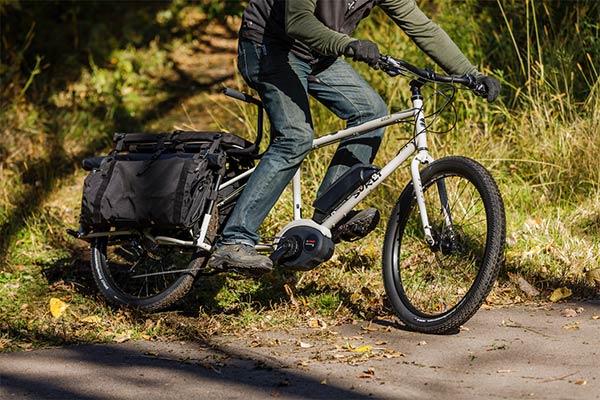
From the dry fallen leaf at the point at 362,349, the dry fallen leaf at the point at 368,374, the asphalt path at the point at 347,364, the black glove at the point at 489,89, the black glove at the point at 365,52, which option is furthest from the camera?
the black glove at the point at 489,89

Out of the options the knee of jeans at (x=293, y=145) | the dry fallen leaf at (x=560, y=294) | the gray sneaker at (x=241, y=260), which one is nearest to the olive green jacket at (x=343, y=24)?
the knee of jeans at (x=293, y=145)

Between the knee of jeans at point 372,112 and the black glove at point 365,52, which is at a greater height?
the black glove at point 365,52

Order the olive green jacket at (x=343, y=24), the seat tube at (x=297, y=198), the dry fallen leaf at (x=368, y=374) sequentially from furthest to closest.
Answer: the seat tube at (x=297, y=198) < the olive green jacket at (x=343, y=24) < the dry fallen leaf at (x=368, y=374)

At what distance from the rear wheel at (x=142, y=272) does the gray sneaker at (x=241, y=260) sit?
0.78ft

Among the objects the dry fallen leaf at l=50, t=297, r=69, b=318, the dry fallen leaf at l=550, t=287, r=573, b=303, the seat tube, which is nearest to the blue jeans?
the seat tube

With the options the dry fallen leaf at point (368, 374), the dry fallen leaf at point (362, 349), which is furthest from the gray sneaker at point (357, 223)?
the dry fallen leaf at point (368, 374)

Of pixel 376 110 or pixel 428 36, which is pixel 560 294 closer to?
pixel 376 110

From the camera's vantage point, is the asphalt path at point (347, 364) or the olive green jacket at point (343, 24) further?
the olive green jacket at point (343, 24)

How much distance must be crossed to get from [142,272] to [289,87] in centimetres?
152

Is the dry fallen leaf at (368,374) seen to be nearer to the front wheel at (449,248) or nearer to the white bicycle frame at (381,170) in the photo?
the front wheel at (449,248)

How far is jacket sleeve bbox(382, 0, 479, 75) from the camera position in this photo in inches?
218

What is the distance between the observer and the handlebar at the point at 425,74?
5075 millimetres

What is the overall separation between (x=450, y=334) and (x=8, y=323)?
2365mm

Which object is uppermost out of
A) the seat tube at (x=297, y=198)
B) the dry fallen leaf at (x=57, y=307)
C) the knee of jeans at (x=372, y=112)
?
the knee of jeans at (x=372, y=112)
